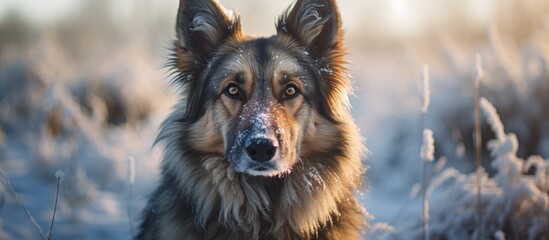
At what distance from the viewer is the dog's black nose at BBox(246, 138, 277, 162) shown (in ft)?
10.7

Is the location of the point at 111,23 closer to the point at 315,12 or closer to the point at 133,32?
the point at 133,32

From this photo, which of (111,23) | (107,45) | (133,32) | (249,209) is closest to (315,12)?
(249,209)

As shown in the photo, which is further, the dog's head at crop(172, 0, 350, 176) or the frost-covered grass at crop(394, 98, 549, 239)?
the frost-covered grass at crop(394, 98, 549, 239)

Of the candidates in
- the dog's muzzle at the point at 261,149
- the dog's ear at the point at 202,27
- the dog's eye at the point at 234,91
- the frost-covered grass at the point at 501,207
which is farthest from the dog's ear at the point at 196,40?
the frost-covered grass at the point at 501,207

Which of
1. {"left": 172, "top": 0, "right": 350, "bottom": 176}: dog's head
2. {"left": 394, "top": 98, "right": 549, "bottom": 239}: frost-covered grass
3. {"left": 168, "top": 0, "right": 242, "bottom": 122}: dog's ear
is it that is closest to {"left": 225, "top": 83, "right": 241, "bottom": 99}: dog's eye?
{"left": 172, "top": 0, "right": 350, "bottom": 176}: dog's head

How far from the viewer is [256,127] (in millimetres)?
3359

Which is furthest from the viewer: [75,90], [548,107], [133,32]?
[133,32]

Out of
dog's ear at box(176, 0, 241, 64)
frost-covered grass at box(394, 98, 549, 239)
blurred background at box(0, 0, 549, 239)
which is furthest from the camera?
blurred background at box(0, 0, 549, 239)

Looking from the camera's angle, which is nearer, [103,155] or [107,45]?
[103,155]

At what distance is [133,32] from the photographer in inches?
842

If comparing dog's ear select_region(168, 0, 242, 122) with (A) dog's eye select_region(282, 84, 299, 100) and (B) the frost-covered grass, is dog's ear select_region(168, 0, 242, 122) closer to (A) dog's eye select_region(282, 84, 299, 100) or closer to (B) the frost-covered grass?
(A) dog's eye select_region(282, 84, 299, 100)

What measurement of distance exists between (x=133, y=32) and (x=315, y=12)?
18730mm

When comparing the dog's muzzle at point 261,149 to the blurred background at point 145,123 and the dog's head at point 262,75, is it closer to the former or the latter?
the dog's head at point 262,75

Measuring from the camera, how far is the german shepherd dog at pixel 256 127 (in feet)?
11.9
